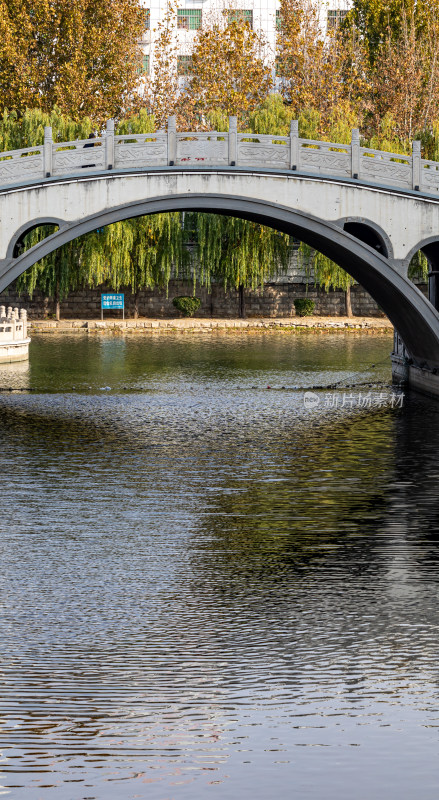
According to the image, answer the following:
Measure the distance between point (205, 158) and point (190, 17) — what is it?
56040mm

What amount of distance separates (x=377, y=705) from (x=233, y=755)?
1180mm

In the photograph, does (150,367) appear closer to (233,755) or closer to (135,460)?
(135,460)

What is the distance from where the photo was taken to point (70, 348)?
41625 mm

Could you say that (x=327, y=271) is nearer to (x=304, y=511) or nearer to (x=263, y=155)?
(x=263, y=155)

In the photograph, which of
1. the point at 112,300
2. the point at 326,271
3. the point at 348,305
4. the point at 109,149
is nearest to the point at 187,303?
the point at 112,300

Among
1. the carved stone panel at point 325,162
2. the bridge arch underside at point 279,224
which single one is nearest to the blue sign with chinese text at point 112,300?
the bridge arch underside at point 279,224

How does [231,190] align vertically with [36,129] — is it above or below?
below

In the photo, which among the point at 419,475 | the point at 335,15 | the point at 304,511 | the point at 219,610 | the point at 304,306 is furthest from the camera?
the point at 335,15

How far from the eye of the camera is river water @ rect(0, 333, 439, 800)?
6.62m

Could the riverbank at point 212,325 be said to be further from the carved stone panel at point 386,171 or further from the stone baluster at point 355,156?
the stone baluster at point 355,156

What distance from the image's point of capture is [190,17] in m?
79.2

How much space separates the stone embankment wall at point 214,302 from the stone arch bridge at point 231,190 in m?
28.1

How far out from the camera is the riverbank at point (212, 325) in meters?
52.4


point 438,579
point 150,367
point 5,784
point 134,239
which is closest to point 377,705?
point 5,784
